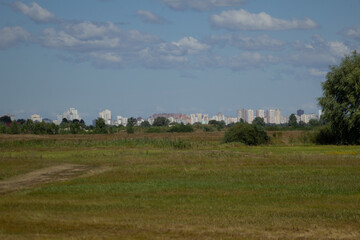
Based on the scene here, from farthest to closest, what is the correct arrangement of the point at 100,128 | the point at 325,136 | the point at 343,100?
the point at 100,128 → the point at 325,136 → the point at 343,100

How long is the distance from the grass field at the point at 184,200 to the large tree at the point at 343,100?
109 feet

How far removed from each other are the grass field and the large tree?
33157mm

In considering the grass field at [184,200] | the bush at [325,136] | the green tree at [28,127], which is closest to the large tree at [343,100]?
the bush at [325,136]

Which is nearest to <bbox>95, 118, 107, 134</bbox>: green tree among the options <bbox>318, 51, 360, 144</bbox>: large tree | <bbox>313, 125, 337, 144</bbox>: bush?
<bbox>313, 125, 337, 144</bbox>: bush

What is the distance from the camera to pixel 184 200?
69.9 ft

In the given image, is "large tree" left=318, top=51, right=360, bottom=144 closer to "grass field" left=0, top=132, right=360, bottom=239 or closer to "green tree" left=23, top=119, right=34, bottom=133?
"grass field" left=0, top=132, right=360, bottom=239

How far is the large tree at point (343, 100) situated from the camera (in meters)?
69.5

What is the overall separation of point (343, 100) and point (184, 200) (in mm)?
56065

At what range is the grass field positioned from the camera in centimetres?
1527

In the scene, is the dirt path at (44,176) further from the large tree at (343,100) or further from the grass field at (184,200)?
the large tree at (343,100)

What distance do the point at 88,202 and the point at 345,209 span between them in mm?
9926

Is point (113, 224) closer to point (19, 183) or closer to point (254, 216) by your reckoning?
point (254, 216)

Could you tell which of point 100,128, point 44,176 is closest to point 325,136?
point 44,176

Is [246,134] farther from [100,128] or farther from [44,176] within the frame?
[100,128]
